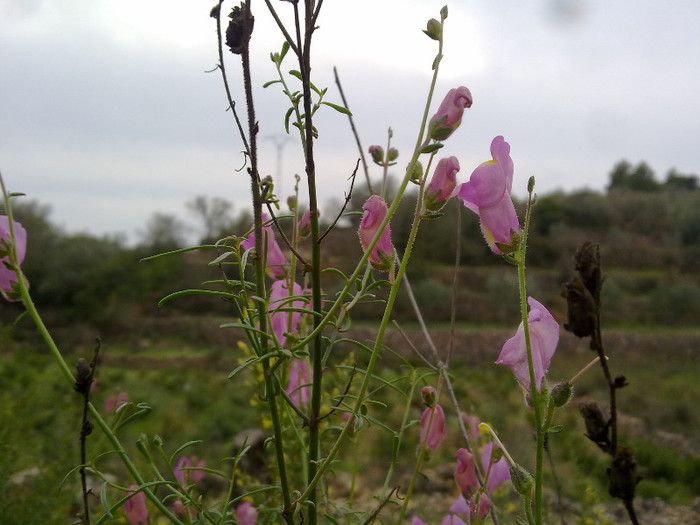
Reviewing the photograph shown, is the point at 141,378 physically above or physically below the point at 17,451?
below

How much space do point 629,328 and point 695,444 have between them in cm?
526

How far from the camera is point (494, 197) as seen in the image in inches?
17.2

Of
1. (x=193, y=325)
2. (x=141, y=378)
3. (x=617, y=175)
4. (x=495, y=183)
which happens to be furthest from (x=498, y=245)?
(x=617, y=175)

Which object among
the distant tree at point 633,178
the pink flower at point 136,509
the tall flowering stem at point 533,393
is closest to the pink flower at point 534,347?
the tall flowering stem at point 533,393

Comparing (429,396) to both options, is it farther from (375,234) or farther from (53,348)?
(53,348)

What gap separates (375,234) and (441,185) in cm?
6

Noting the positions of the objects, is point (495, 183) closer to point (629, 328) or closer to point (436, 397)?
point (436, 397)

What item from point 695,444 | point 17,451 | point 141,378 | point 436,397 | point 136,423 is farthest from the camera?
point 141,378

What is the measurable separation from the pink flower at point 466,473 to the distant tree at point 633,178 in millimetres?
18153

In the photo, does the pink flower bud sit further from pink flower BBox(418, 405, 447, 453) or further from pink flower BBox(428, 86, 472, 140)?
pink flower BBox(428, 86, 472, 140)

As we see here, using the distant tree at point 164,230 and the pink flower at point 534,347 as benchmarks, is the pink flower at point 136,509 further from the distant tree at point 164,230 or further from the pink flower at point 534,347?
the distant tree at point 164,230

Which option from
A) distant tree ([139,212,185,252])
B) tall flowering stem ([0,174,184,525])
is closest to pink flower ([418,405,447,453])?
tall flowering stem ([0,174,184,525])

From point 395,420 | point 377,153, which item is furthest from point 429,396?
point 395,420

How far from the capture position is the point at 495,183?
1.43 ft
